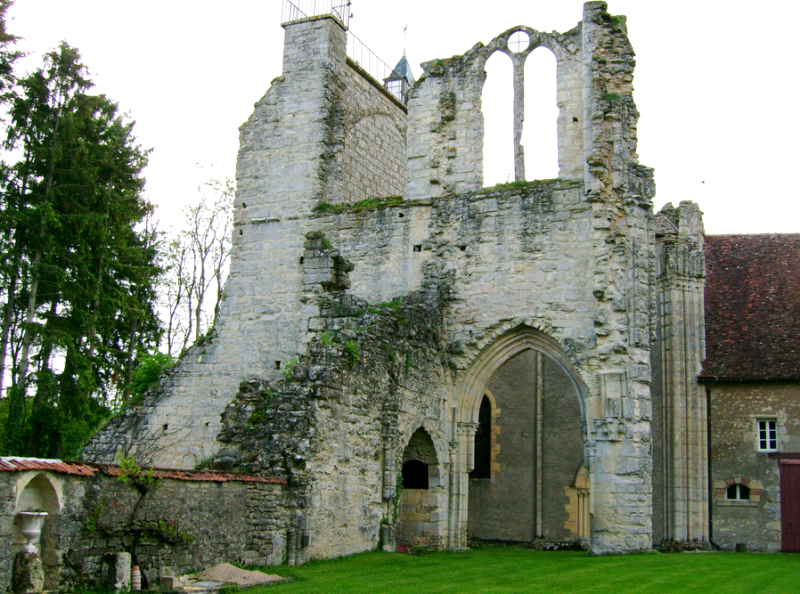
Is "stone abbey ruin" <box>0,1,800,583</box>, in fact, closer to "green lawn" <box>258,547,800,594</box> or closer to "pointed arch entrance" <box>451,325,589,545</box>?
"pointed arch entrance" <box>451,325,589,545</box>

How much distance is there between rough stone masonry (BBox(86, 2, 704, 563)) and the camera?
1120 cm

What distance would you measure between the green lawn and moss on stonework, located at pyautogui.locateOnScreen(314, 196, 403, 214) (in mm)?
6322

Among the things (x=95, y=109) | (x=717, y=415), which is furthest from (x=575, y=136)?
(x=95, y=109)

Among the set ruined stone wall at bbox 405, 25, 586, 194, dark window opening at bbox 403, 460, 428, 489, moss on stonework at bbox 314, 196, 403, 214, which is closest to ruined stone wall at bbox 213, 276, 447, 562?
dark window opening at bbox 403, 460, 428, 489

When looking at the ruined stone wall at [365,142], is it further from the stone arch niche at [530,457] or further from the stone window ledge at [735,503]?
the stone window ledge at [735,503]

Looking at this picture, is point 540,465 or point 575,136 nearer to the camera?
point 575,136

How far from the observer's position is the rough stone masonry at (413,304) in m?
11.2

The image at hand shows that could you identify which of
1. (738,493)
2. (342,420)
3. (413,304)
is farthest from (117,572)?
(738,493)

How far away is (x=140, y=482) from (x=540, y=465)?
12.2 metres

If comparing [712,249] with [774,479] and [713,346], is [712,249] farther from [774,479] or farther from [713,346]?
[774,479]

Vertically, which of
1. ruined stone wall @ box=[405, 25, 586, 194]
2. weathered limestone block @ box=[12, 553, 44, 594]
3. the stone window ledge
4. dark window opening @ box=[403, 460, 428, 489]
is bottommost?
the stone window ledge

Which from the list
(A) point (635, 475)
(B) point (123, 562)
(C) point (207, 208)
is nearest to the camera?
(B) point (123, 562)

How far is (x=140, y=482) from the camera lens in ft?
25.1

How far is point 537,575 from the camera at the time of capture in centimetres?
973
